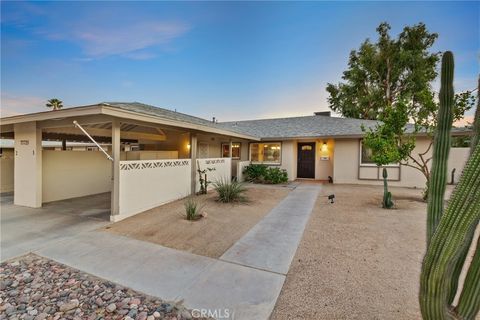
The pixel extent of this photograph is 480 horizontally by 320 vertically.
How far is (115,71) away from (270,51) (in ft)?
28.4

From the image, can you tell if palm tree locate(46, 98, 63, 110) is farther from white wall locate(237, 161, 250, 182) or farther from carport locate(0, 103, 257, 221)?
white wall locate(237, 161, 250, 182)

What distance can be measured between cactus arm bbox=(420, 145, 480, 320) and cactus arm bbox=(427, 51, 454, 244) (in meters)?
0.37

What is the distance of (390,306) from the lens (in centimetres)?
232

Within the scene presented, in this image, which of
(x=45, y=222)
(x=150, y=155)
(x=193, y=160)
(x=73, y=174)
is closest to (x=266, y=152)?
(x=193, y=160)

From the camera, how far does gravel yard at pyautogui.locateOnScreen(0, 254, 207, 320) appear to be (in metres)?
2.21

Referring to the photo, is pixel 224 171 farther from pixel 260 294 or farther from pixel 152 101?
pixel 152 101

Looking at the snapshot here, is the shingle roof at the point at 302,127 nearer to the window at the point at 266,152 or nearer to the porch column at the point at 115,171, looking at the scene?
the window at the point at 266,152

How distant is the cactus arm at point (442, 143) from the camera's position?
1815mm

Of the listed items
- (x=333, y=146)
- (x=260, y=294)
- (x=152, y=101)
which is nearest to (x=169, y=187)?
(x=260, y=294)

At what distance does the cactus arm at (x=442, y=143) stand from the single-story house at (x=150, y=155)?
5.32 m

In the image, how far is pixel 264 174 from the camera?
1198 cm

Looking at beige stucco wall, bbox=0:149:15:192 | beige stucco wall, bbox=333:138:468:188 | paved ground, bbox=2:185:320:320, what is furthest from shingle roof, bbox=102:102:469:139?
paved ground, bbox=2:185:320:320

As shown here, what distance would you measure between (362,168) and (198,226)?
391 inches

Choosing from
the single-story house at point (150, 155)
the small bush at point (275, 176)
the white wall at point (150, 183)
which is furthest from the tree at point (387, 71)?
the white wall at point (150, 183)
